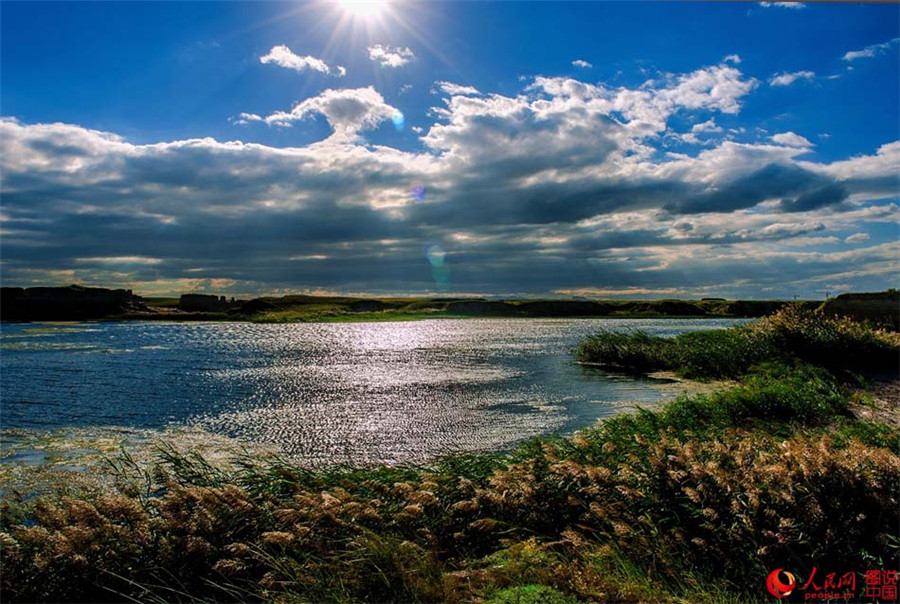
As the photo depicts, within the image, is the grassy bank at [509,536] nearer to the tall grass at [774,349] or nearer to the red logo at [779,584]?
the red logo at [779,584]

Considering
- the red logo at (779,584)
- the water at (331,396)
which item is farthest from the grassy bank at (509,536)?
the water at (331,396)

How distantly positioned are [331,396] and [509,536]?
56.5ft

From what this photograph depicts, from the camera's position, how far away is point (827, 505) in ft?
20.0

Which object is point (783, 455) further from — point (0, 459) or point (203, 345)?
point (203, 345)

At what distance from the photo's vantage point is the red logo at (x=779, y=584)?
18.6 ft

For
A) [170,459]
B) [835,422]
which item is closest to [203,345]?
[170,459]

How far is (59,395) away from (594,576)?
80.2ft

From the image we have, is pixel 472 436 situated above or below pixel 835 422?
below

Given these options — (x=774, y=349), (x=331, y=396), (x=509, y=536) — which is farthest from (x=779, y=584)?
(x=774, y=349)

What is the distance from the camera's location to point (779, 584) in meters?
5.72

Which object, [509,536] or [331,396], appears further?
[331,396]

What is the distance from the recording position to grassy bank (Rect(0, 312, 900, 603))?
5.98m

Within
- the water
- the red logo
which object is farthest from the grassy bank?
the water

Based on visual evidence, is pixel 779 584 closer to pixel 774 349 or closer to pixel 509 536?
pixel 509 536
